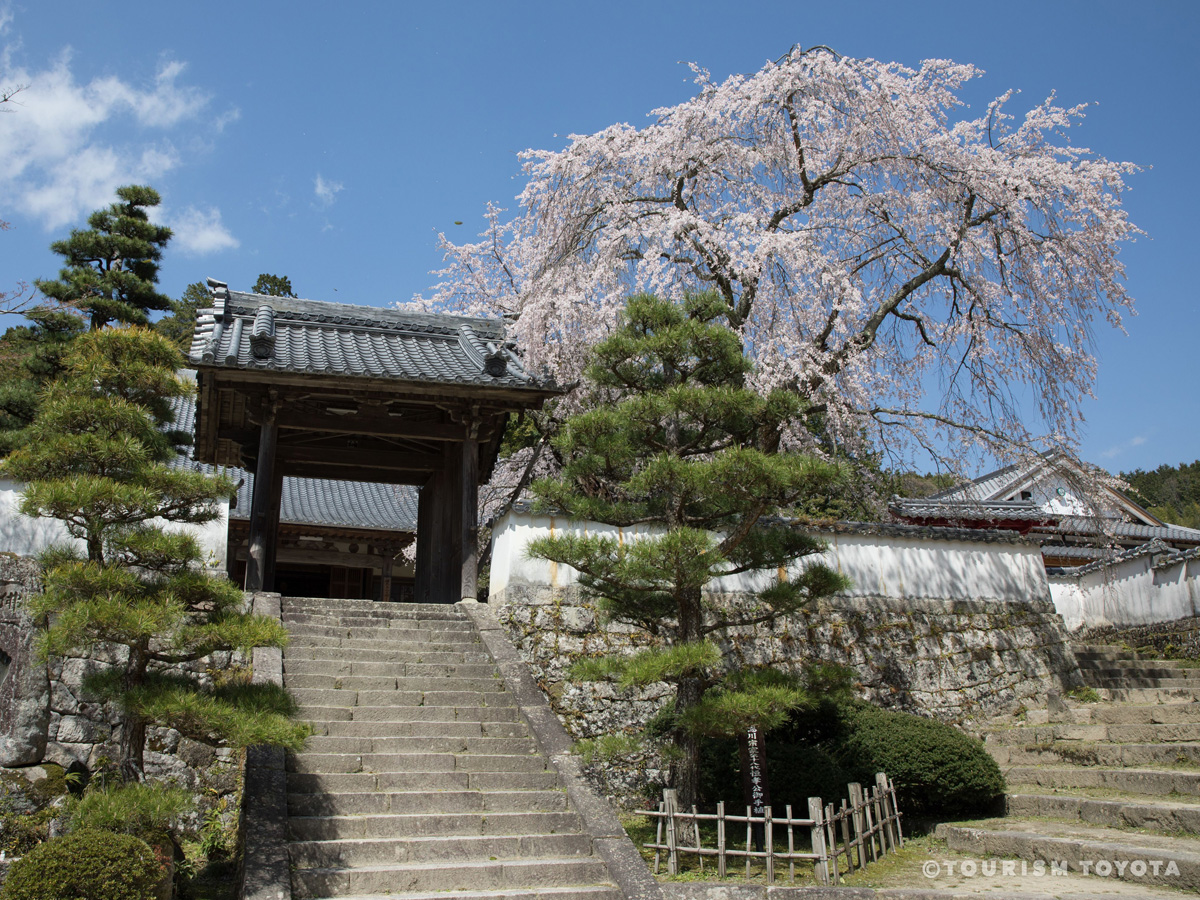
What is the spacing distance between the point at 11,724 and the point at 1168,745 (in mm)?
9321

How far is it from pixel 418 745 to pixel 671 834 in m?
2.05

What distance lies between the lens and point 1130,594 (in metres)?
13.4

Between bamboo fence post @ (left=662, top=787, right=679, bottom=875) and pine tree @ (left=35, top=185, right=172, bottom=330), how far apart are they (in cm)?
1627

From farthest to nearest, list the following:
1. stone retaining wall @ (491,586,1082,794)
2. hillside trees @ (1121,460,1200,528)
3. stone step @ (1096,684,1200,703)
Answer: hillside trees @ (1121,460,1200,528) → stone step @ (1096,684,1200,703) → stone retaining wall @ (491,586,1082,794)

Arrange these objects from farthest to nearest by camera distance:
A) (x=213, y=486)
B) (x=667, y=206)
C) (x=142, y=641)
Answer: (x=667, y=206), (x=213, y=486), (x=142, y=641)

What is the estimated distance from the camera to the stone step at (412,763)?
19.6 feet

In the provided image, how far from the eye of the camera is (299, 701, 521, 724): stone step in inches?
258

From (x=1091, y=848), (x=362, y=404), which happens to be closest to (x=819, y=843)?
(x=1091, y=848)

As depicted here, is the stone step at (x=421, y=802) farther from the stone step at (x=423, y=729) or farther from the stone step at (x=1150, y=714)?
the stone step at (x=1150, y=714)

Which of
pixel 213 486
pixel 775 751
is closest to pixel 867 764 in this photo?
pixel 775 751

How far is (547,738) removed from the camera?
22.0 ft

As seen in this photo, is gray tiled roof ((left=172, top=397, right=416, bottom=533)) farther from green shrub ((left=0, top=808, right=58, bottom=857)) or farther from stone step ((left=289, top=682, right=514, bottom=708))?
green shrub ((left=0, top=808, right=58, bottom=857))

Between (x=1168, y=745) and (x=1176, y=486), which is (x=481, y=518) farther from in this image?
(x=1176, y=486)

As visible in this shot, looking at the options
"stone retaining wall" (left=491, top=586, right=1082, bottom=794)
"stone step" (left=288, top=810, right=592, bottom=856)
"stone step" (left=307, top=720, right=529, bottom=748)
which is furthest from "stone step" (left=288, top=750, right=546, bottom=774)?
"stone retaining wall" (left=491, top=586, right=1082, bottom=794)
